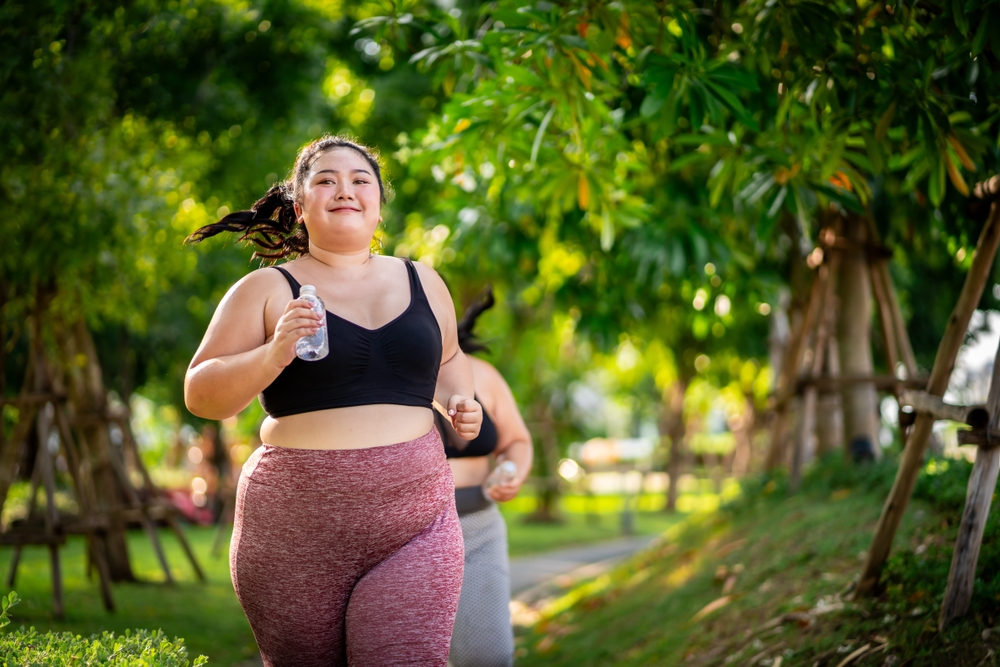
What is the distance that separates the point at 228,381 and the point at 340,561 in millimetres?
601

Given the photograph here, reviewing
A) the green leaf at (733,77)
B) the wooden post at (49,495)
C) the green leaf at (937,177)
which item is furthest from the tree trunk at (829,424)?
the wooden post at (49,495)

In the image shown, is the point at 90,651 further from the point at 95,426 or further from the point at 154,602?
the point at 95,426

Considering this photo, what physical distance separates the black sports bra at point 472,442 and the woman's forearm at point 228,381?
6.66ft

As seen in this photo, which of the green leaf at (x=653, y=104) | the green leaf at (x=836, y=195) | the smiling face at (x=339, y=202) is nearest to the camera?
the smiling face at (x=339, y=202)

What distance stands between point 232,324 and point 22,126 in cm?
471

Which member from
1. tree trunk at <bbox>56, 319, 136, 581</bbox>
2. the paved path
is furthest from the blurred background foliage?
the paved path

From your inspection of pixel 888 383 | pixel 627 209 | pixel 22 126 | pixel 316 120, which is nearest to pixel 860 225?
pixel 888 383

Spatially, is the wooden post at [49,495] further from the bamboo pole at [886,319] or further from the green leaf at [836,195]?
the bamboo pole at [886,319]

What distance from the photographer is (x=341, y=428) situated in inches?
107

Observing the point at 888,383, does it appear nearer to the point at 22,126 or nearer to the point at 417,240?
the point at 417,240

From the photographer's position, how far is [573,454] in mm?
27625

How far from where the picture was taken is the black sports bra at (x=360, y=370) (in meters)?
2.71

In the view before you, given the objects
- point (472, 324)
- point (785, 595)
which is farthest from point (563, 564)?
point (472, 324)

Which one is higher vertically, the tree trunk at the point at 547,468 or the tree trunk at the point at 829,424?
the tree trunk at the point at 829,424
